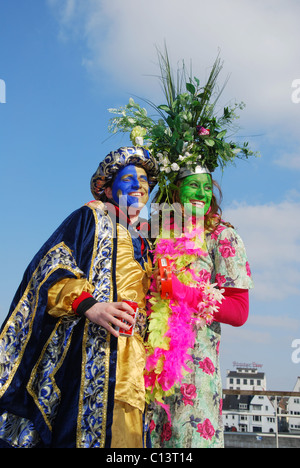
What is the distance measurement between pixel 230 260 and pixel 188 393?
0.81 meters

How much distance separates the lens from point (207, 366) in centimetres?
247

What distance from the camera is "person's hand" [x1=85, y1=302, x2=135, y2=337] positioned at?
2.06 m

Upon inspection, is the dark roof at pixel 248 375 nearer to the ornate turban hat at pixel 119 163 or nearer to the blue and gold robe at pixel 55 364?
the ornate turban hat at pixel 119 163

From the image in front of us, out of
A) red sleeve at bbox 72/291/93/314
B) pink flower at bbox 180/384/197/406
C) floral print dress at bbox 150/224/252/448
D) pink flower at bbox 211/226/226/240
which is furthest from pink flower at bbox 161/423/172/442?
pink flower at bbox 211/226/226/240

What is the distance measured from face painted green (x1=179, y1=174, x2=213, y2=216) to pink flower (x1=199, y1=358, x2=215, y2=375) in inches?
36.6

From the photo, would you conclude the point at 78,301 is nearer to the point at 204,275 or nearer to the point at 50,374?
the point at 50,374

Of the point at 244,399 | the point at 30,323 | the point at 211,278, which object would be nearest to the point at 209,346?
the point at 211,278

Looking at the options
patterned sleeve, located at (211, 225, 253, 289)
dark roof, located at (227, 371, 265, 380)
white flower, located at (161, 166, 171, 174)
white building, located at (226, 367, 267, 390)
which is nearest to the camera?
patterned sleeve, located at (211, 225, 253, 289)

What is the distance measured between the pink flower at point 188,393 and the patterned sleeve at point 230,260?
0.61 m

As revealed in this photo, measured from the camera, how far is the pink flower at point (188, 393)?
7.91 feet

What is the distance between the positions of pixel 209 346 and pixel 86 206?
1.10 meters

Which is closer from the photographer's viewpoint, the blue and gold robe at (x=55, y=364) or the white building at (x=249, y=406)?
the blue and gold robe at (x=55, y=364)

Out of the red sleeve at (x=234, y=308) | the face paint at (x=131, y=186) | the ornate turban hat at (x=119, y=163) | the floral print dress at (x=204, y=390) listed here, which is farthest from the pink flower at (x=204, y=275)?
the ornate turban hat at (x=119, y=163)

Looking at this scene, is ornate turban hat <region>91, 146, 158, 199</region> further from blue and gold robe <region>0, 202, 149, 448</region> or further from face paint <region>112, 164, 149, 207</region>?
blue and gold robe <region>0, 202, 149, 448</region>
